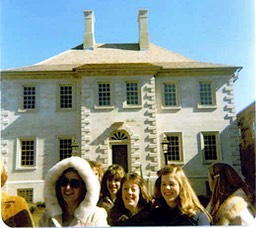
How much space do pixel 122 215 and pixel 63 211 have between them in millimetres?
425

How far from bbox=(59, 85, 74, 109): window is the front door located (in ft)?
2.31

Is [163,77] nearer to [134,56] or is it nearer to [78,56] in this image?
[134,56]

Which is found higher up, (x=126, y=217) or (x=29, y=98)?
(x=29, y=98)

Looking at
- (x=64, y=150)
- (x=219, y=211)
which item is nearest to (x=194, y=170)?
(x=219, y=211)

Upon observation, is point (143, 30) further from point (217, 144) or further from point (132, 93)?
point (217, 144)

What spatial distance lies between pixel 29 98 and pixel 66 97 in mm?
404

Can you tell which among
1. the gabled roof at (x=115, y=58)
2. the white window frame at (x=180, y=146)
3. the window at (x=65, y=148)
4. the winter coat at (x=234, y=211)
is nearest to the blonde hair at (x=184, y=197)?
the winter coat at (x=234, y=211)

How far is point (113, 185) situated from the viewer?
2496mm

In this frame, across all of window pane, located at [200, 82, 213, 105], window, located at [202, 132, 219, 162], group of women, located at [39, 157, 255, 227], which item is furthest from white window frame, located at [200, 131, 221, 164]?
group of women, located at [39, 157, 255, 227]

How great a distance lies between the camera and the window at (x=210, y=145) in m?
3.68

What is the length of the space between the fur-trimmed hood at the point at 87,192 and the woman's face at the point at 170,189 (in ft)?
1.46

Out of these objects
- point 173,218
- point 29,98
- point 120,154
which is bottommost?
point 173,218

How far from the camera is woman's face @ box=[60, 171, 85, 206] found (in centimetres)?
212

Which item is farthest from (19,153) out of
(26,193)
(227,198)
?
(227,198)
